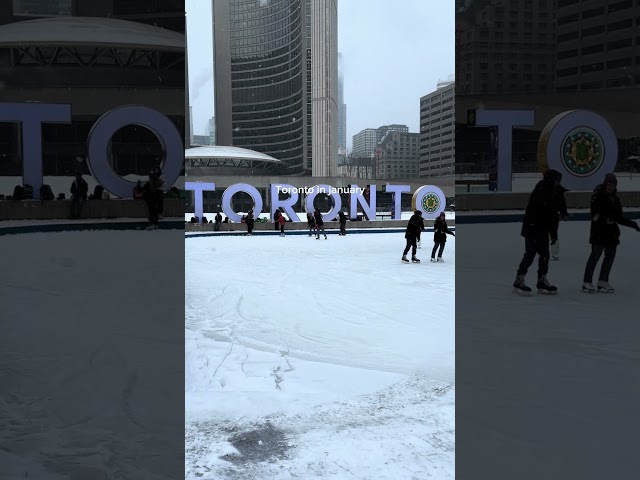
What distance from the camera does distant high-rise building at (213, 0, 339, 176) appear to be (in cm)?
7662

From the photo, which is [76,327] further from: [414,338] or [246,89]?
[246,89]

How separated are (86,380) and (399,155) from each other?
168 m

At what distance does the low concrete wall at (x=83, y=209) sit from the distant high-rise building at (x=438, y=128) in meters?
86.4

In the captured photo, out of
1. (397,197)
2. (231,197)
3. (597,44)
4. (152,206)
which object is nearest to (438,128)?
(597,44)

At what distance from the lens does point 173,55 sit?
31781 millimetres

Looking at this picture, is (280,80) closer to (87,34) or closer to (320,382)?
(87,34)

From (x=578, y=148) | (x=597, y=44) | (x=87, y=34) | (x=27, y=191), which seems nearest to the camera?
(x=578, y=148)

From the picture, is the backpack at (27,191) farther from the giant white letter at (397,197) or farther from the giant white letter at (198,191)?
the giant white letter at (397,197)

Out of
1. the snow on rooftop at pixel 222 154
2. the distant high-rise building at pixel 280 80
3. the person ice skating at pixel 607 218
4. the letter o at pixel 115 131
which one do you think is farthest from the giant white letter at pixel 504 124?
the distant high-rise building at pixel 280 80

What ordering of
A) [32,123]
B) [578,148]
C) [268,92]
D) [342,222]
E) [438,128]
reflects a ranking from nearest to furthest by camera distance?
1. [578,148]
2. [32,123]
3. [342,222]
4. [268,92]
5. [438,128]

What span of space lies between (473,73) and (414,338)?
7108cm

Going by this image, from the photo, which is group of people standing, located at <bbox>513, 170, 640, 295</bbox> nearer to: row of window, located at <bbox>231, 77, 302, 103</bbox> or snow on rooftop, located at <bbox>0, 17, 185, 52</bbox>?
snow on rooftop, located at <bbox>0, 17, 185, 52</bbox>

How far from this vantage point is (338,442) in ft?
7.71

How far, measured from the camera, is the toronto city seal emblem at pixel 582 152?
15648mm
